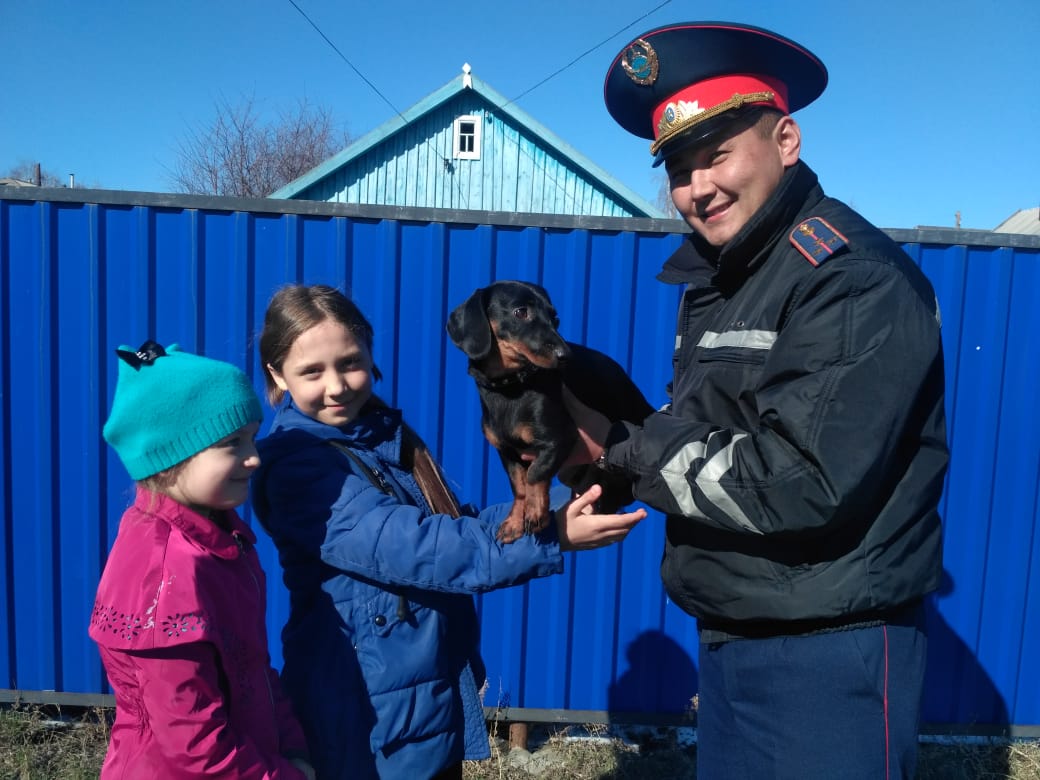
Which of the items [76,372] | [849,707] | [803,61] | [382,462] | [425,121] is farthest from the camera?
[425,121]

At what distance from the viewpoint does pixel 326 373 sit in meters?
1.85

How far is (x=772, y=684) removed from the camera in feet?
4.90

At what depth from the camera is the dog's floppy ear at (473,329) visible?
2.13 meters

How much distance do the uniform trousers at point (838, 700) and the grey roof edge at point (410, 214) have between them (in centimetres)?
261

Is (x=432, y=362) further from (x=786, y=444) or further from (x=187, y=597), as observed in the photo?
(x=786, y=444)

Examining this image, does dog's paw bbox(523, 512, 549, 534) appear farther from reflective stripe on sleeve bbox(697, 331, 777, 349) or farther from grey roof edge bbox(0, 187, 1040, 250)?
grey roof edge bbox(0, 187, 1040, 250)

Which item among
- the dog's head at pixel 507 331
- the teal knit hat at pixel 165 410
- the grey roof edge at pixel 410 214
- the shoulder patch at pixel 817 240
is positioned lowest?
the teal knit hat at pixel 165 410

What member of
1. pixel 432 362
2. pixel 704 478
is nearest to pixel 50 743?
pixel 432 362

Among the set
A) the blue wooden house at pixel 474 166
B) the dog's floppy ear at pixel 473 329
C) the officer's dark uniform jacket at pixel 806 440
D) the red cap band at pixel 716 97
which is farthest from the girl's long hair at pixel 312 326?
the blue wooden house at pixel 474 166

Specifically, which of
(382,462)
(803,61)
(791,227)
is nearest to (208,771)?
(382,462)

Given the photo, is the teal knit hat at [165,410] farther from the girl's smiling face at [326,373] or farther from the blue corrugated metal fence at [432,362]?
the blue corrugated metal fence at [432,362]

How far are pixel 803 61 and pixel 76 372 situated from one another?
3.73 metres

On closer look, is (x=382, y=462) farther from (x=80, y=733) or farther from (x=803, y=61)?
(x=80, y=733)

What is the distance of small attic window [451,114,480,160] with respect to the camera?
1223cm
